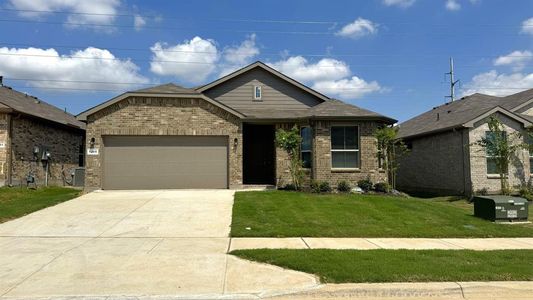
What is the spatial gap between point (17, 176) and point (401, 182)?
21.1m

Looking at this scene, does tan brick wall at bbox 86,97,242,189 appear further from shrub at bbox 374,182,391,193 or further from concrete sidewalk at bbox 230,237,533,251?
concrete sidewalk at bbox 230,237,533,251

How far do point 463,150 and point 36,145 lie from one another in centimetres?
2071

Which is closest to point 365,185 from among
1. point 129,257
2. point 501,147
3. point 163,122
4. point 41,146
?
point 501,147

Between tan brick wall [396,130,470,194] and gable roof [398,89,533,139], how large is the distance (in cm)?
48

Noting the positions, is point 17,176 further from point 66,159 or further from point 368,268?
point 368,268

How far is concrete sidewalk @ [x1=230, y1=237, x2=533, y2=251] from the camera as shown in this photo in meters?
8.88

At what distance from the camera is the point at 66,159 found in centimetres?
2356

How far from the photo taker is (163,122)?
1808cm

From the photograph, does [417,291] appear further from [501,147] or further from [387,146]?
[501,147]

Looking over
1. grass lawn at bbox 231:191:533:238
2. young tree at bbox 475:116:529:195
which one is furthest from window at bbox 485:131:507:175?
grass lawn at bbox 231:191:533:238

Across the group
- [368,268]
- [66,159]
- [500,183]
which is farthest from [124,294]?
[66,159]

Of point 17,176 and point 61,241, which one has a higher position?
point 17,176

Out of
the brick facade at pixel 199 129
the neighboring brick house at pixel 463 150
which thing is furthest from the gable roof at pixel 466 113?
the brick facade at pixel 199 129

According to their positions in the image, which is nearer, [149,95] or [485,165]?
[149,95]
